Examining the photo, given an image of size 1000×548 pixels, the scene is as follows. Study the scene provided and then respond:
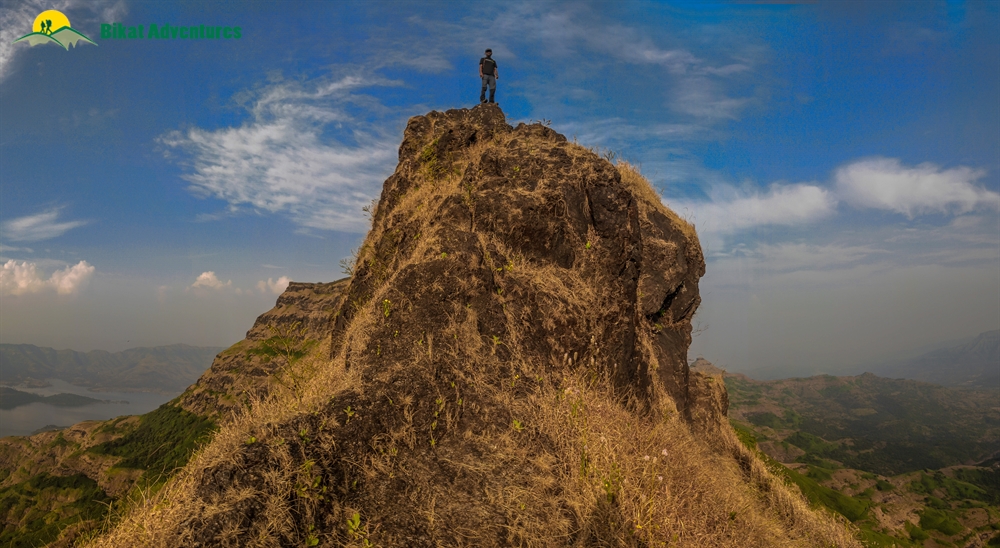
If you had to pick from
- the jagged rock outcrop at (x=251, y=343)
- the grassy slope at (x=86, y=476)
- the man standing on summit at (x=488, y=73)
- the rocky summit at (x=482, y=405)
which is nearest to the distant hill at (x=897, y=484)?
the rocky summit at (x=482, y=405)

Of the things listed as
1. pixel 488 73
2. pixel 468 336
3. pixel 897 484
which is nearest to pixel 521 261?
pixel 468 336

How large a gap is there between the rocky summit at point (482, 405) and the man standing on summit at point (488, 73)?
2.79 metres

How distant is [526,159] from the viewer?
35.7 ft

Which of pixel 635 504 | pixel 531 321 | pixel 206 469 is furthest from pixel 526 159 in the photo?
pixel 206 469

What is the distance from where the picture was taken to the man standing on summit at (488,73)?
602 inches

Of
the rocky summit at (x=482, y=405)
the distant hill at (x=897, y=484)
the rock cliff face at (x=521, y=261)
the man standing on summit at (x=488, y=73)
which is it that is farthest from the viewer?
the distant hill at (x=897, y=484)

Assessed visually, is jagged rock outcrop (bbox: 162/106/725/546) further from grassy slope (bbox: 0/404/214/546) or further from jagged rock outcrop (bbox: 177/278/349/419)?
jagged rock outcrop (bbox: 177/278/349/419)

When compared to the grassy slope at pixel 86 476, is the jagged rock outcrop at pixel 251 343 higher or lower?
higher

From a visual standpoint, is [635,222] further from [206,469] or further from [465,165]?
[206,469]

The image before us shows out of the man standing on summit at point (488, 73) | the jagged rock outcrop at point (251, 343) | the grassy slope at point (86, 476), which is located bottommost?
the grassy slope at point (86, 476)

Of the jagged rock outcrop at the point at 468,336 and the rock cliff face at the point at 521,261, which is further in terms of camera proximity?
the rock cliff face at the point at 521,261

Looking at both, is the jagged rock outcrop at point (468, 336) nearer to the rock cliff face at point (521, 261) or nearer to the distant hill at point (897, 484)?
the rock cliff face at point (521, 261)

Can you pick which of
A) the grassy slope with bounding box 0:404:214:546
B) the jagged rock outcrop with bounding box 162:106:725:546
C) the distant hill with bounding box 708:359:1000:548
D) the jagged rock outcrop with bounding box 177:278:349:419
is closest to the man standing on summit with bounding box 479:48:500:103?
the jagged rock outcrop with bounding box 162:106:725:546

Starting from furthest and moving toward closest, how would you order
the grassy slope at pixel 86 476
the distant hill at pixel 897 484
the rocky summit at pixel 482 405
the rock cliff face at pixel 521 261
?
the grassy slope at pixel 86 476 → the distant hill at pixel 897 484 → the rock cliff face at pixel 521 261 → the rocky summit at pixel 482 405
